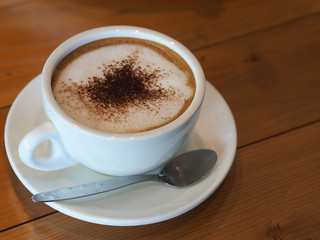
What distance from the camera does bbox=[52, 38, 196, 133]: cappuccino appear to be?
28.2 inches

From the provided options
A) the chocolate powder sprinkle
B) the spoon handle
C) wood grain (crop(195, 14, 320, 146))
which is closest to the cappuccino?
the chocolate powder sprinkle

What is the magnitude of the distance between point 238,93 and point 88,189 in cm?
52

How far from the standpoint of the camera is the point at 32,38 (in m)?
1.12

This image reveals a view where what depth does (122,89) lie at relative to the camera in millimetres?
768

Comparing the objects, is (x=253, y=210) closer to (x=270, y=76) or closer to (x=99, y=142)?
(x=99, y=142)

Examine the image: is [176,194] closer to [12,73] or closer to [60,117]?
[60,117]

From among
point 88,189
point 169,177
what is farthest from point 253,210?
point 88,189

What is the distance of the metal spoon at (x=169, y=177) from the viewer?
2.26 ft

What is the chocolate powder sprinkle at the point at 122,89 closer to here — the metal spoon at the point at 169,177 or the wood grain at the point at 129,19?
the metal spoon at the point at 169,177

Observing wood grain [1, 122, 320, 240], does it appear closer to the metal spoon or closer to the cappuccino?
the metal spoon

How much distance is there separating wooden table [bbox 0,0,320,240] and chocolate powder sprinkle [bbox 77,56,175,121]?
231 mm

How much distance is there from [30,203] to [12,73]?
1.38 ft

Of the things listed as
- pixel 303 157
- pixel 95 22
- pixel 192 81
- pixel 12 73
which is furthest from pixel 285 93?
pixel 12 73

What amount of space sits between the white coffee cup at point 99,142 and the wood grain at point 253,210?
116 mm
